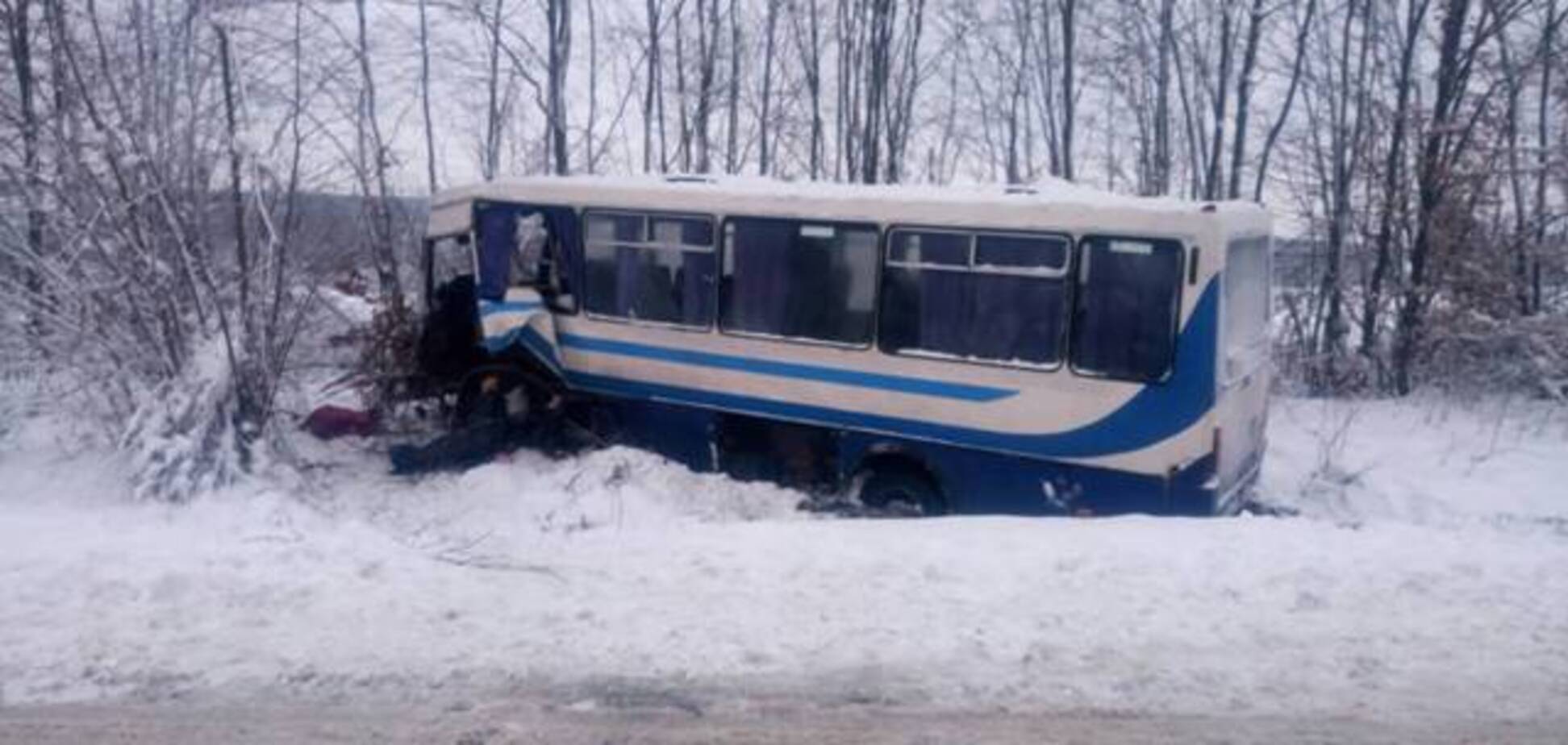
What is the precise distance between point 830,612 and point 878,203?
449 centimetres

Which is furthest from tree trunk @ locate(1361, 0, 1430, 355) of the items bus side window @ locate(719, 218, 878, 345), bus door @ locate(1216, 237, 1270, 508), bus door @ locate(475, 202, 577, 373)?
bus door @ locate(475, 202, 577, 373)

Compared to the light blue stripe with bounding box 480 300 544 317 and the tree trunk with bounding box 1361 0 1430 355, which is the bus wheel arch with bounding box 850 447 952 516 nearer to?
the light blue stripe with bounding box 480 300 544 317

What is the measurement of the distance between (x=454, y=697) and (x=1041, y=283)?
17.8 feet

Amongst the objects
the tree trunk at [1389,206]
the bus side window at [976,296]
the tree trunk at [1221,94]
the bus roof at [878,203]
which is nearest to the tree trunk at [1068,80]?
the tree trunk at [1221,94]

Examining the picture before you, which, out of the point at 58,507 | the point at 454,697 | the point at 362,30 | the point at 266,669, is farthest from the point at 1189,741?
the point at 362,30

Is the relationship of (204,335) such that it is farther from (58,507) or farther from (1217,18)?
(1217,18)

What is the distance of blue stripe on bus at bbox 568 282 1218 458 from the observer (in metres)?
8.21

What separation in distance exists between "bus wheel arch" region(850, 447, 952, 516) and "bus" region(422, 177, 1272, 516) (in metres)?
0.02

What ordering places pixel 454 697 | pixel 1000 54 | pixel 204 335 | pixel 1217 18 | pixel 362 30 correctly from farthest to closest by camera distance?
pixel 1000 54
pixel 1217 18
pixel 362 30
pixel 204 335
pixel 454 697

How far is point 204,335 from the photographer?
10727mm

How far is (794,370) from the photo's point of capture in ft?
33.0

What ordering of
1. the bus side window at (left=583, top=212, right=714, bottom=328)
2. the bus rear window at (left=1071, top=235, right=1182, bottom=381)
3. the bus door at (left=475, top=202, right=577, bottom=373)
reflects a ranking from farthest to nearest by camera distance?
the bus door at (left=475, top=202, right=577, bottom=373) → the bus side window at (left=583, top=212, right=714, bottom=328) → the bus rear window at (left=1071, top=235, right=1182, bottom=381)

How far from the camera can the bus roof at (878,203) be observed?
8.47 meters

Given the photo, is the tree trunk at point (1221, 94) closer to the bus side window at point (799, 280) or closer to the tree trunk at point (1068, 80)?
the tree trunk at point (1068, 80)
